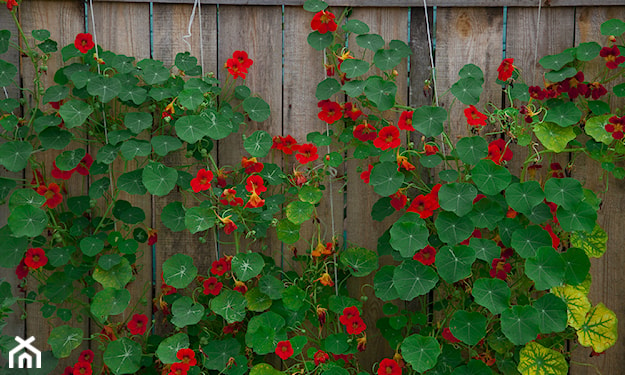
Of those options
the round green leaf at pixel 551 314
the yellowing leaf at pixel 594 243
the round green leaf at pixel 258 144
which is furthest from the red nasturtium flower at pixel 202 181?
the yellowing leaf at pixel 594 243

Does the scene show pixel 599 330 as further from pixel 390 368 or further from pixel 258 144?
pixel 258 144

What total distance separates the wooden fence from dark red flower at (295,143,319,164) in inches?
7.5

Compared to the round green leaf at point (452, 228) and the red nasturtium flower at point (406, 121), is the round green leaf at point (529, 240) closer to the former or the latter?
the round green leaf at point (452, 228)

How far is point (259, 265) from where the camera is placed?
2.26 m

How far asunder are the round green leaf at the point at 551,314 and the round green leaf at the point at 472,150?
550 mm

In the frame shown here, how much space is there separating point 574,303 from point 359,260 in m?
0.82

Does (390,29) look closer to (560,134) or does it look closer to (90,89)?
(560,134)

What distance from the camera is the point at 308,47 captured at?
8.13 ft

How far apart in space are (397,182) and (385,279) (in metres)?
0.39

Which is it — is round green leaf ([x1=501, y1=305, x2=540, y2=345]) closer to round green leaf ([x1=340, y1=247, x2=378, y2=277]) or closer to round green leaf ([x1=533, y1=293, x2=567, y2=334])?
round green leaf ([x1=533, y1=293, x2=567, y2=334])

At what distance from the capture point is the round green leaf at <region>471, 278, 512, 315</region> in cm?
205

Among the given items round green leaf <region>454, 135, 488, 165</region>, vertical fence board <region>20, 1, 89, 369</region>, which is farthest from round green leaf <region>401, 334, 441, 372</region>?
vertical fence board <region>20, 1, 89, 369</region>

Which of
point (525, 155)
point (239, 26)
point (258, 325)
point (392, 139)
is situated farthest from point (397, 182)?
point (239, 26)

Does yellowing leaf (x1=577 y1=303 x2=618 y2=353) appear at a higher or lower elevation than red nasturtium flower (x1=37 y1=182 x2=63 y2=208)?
lower
